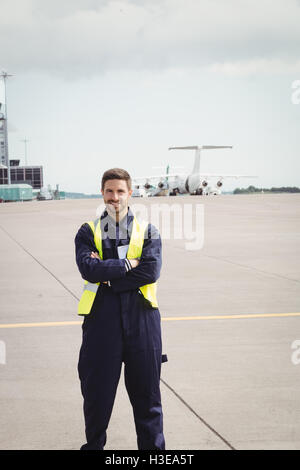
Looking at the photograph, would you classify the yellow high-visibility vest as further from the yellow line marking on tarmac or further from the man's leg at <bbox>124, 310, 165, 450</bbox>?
the yellow line marking on tarmac

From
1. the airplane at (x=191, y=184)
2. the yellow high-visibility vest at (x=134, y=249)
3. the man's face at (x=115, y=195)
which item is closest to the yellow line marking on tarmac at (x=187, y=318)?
the yellow high-visibility vest at (x=134, y=249)

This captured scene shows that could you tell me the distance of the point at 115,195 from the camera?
12.6 feet

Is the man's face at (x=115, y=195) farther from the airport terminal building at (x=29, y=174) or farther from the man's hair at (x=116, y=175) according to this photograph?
the airport terminal building at (x=29, y=174)

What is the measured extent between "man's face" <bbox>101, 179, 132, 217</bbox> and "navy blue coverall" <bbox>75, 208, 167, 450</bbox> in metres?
0.35

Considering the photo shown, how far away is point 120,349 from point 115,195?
101 centimetres

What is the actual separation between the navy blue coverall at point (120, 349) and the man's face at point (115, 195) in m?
0.35

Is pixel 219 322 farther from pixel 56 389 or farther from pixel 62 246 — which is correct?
pixel 62 246

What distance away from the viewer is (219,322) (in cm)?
816

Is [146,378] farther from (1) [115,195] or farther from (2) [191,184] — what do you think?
(2) [191,184]

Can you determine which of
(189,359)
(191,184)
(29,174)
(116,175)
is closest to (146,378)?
(116,175)

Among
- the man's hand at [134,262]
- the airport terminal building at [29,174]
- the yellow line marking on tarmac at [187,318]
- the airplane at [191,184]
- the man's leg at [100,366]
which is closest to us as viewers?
the man's leg at [100,366]

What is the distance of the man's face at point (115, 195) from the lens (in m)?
3.84

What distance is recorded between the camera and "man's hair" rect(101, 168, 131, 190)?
384cm

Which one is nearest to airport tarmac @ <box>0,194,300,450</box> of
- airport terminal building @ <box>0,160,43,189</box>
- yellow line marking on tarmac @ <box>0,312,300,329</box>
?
yellow line marking on tarmac @ <box>0,312,300,329</box>
